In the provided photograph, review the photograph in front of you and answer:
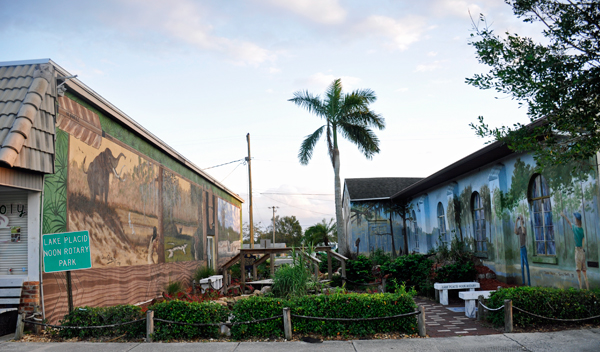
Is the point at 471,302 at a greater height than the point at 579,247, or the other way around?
the point at 579,247

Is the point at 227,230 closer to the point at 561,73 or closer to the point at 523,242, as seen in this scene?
the point at 523,242

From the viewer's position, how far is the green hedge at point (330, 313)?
8055 millimetres

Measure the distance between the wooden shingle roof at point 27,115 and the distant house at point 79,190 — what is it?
2cm

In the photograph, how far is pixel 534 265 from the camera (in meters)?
12.3

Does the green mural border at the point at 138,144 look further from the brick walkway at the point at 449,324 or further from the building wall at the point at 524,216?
the building wall at the point at 524,216

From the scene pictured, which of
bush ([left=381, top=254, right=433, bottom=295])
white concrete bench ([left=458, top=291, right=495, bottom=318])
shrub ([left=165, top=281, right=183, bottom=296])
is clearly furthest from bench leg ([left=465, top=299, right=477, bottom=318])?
shrub ([left=165, top=281, right=183, bottom=296])

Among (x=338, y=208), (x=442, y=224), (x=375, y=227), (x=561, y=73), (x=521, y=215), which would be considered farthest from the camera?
(x=375, y=227)

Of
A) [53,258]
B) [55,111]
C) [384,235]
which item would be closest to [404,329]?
[53,258]

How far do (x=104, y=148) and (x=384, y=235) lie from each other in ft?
65.3

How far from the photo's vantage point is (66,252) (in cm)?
804

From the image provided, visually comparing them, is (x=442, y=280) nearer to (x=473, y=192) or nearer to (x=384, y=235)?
(x=473, y=192)

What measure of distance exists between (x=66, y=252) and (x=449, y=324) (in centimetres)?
769

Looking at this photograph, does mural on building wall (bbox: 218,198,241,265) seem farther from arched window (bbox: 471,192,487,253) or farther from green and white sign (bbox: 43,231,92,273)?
green and white sign (bbox: 43,231,92,273)

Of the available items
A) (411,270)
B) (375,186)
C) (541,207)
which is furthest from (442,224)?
(375,186)
